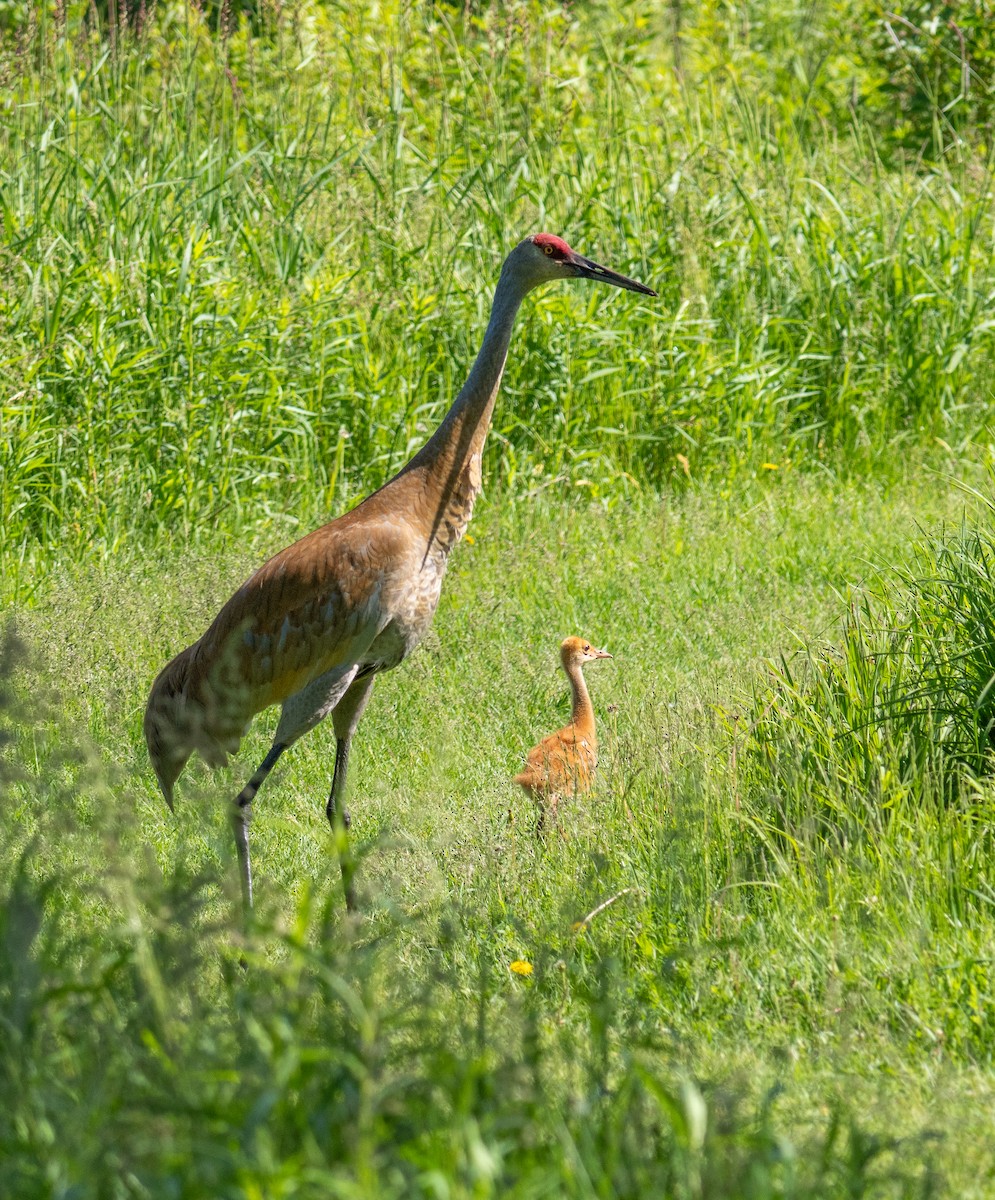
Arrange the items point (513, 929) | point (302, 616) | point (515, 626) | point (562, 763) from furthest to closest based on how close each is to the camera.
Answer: point (515, 626), point (562, 763), point (302, 616), point (513, 929)

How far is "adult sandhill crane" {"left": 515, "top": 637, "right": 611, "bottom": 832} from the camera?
532 centimetres

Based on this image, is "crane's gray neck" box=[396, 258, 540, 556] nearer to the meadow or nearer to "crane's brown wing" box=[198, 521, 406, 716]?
"crane's brown wing" box=[198, 521, 406, 716]

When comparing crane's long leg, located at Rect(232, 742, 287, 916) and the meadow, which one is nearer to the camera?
the meadow

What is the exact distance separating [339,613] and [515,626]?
2.00 meters

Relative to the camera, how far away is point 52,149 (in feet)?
27.7

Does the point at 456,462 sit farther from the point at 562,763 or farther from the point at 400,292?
the point at 400,292

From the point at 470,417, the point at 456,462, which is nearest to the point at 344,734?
the point at 456,462

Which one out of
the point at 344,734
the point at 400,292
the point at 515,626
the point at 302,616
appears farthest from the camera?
the point at 400,292

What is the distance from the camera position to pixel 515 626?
711 cm

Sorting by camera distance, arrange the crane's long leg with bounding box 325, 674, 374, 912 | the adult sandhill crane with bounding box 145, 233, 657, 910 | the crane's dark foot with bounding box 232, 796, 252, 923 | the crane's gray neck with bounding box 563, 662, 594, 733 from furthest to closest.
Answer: the crane's gray neck with bounding box 563, 662, 594, 733 → the crane's long leg with bounding box 325, 674, 374, 912 → the adult sandhill crane with bounding box 145, 233, 657, 910 → the crane's dark foot with bounding box 232, 796, 252, 923

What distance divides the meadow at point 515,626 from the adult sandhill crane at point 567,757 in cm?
12

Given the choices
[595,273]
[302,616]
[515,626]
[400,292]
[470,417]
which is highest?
[595,273]

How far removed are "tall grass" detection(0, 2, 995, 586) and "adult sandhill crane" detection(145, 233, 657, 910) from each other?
2276 millimetres

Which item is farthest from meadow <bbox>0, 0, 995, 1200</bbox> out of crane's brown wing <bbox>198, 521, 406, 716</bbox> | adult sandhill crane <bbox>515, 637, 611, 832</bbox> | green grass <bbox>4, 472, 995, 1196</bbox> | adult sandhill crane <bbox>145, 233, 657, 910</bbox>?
crane's brown wing <bbox>198, 521, 406, 716</bbox>
